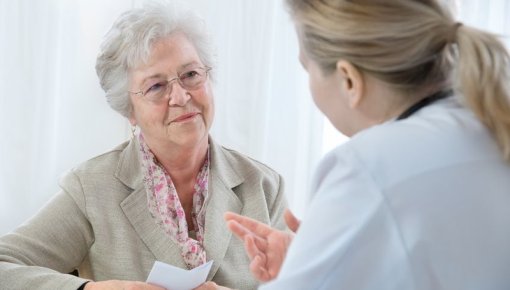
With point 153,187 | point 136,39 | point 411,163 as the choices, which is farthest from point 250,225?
point 136,39

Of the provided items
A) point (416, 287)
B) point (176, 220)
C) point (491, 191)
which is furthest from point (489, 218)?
point (176, 220)

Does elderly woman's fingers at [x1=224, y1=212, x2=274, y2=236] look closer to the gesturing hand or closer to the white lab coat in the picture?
the gesturing hand

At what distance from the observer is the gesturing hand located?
143cm

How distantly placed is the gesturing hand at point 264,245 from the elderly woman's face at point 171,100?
62 centimetres

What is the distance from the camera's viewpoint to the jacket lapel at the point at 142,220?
2023mm

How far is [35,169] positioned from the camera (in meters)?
2.66

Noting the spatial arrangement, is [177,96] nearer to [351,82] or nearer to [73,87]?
[73,87]

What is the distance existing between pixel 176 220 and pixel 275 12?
1.25 metres

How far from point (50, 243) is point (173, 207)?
35 cm

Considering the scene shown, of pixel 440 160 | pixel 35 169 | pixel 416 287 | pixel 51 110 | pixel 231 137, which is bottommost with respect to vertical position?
pixel 231 137

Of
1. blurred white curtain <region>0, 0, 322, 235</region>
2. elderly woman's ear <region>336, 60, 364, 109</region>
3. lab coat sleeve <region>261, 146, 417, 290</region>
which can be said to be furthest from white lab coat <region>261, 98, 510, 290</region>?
blurred white curtain <region>0, 0, 322, 235</region>

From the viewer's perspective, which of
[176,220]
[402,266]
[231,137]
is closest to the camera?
[402,266]

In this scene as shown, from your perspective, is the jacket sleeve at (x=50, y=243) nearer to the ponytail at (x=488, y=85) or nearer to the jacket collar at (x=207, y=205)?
the jacket collar at (x=207, y=205)

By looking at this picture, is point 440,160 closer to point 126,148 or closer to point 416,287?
point 416,287
